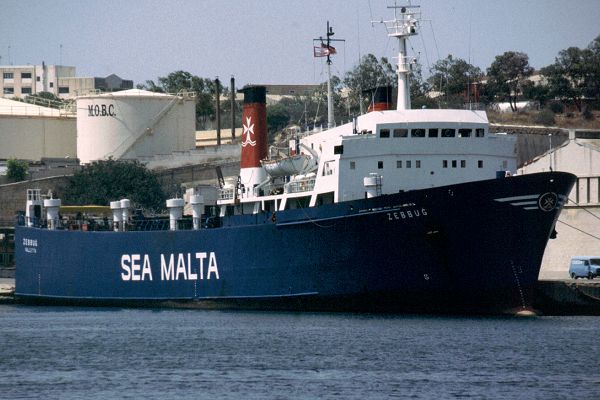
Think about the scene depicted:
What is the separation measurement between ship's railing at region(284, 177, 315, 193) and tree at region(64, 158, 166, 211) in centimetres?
3772

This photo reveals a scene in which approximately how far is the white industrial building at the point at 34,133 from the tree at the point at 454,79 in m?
27.9

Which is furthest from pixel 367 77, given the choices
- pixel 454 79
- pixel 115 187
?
pixel 115 187

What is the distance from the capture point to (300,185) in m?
46.6

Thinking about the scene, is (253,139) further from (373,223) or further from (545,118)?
(545,118)

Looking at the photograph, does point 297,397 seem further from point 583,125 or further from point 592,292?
point 583,125

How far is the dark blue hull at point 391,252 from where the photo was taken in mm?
40281

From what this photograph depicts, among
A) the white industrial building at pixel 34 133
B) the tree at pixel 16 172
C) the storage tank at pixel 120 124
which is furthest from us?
the white industrial building at pixel 34 133

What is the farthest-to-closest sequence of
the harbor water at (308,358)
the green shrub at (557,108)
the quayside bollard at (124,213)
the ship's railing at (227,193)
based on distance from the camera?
the green shrub at (557,108)
the quayside bollard at (124,213)
the ship's railing at (227,193)
the harbor water at (308,358)

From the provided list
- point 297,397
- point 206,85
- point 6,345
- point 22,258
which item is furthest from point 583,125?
point 297,397

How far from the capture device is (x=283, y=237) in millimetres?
44875

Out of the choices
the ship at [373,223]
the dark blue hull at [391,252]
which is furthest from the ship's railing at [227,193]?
the dark blue hull at [391,252]

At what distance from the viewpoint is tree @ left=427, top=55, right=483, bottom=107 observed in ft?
343

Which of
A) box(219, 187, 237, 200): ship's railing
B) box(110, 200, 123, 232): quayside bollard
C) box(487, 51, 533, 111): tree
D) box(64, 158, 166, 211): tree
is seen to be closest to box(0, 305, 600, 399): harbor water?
box(219, 187, 237, 200): ship's railing

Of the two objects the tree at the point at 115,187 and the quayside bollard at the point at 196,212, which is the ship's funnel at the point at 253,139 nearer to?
the quayside bollard at the point at 196,212
